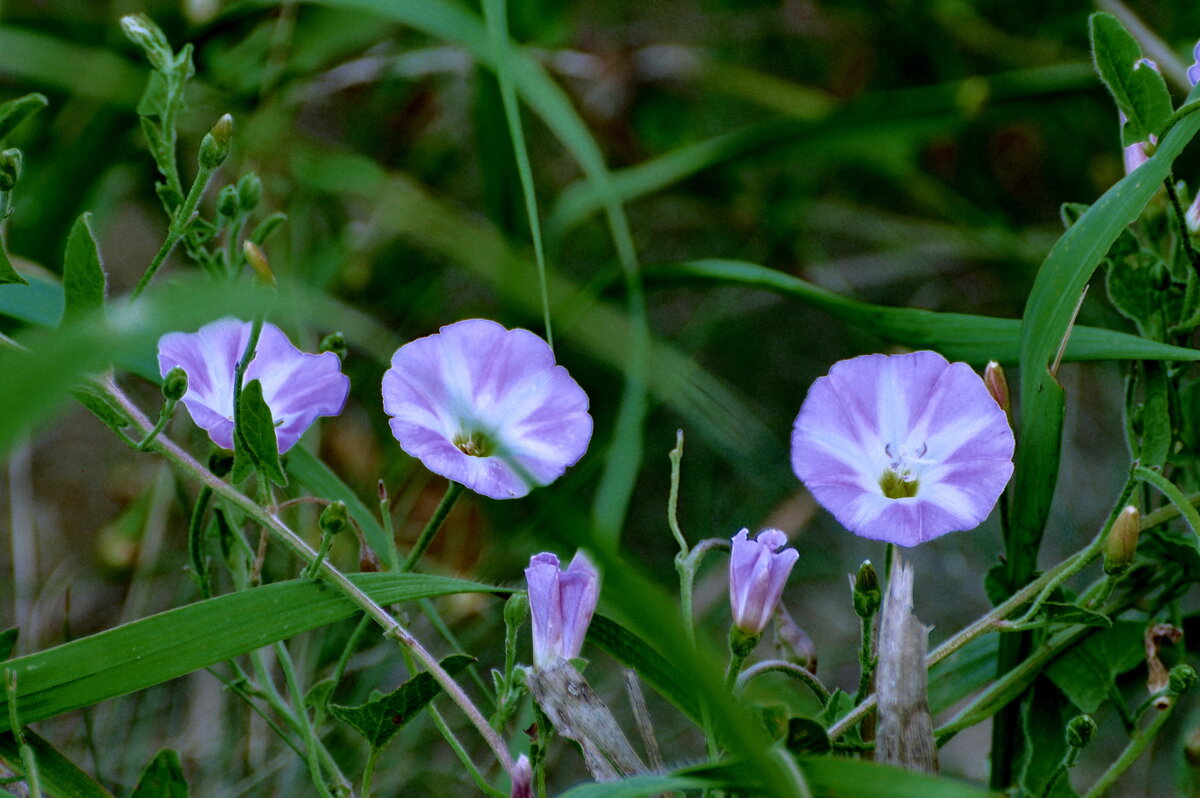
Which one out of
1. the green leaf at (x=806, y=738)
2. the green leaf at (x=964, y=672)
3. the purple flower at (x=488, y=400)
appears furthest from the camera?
the green leaf at (x=964, y=672)

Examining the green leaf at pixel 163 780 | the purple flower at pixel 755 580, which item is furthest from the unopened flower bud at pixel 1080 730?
the green leaf at pixel 163 780

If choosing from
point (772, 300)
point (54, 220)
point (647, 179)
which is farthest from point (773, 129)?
point (54, 220)

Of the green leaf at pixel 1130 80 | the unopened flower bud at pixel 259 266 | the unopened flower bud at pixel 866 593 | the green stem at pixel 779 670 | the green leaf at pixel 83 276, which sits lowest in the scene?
the green stem at pixel 779 670

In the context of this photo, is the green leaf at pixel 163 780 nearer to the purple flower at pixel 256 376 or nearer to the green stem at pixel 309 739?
the green stem at pixel 309 739

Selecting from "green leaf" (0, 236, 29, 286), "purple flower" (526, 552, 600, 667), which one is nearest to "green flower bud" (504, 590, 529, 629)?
"purple flower" (526, 552, 600, 667)

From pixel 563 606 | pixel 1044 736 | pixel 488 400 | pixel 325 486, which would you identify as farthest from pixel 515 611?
pixel 1044 736

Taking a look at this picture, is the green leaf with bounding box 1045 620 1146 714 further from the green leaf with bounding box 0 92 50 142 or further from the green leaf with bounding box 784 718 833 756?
the green leaf with bounding box 0 92 50 142

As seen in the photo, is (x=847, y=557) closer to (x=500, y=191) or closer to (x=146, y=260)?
(x=500, y=191)
